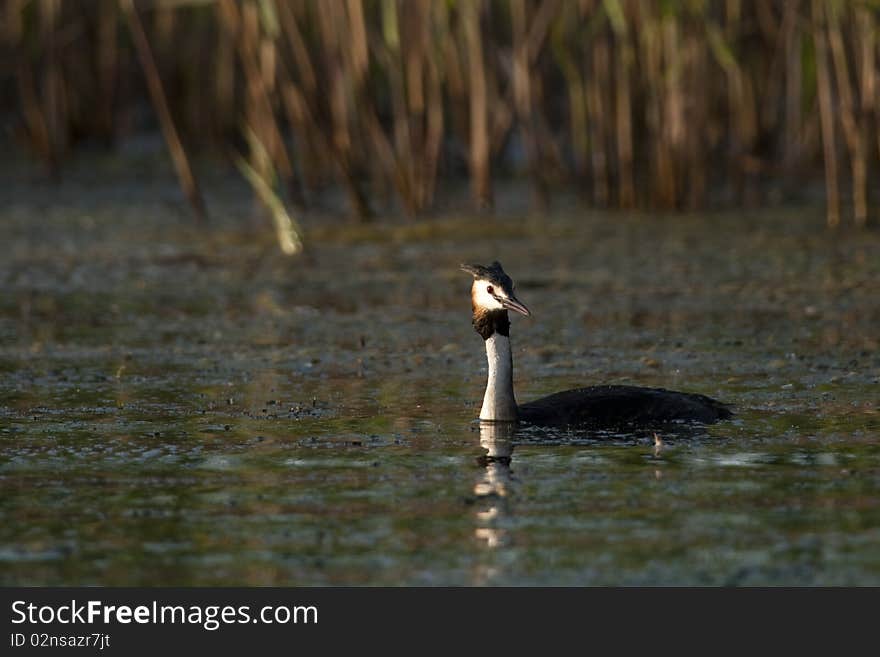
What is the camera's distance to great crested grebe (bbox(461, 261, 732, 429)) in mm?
6910

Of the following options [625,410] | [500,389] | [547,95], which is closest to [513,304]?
[500,389]

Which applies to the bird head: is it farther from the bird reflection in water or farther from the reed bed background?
the reed bed background

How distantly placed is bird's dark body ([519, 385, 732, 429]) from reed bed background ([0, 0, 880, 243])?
4.37 metres

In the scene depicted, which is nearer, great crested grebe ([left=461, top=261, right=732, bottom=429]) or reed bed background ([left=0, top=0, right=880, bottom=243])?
great crested grebe ([left=461, top=261, right=732, bottom=429])

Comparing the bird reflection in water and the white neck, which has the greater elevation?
the white neck

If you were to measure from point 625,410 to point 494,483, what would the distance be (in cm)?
112

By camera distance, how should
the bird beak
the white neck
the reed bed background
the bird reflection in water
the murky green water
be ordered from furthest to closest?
the reed bed background, the white neck, the bird beak, the bird reflection in water, the murky green water

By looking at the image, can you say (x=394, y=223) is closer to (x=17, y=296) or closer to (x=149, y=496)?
(x=17, y=296)

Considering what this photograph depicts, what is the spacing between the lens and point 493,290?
7086 millimetres

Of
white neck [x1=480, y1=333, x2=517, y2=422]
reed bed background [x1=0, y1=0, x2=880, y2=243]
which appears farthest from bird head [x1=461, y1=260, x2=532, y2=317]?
reed bed background [x1=0, y1=0, x2=880, y2=243]

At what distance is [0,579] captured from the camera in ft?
15.9

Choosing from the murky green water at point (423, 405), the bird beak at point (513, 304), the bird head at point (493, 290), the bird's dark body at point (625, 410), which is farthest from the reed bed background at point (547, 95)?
the bird's dark body at point (625, 410)

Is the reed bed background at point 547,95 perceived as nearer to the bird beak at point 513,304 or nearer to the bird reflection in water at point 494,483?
the bird beak at point 513,304

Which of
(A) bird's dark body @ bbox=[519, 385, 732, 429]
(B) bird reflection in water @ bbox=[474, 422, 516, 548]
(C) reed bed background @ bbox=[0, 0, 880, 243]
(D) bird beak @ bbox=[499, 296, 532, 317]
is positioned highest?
(C) reed bed background @ bbox=[0, 0, 880, 243]
